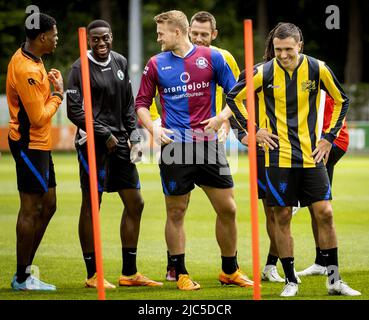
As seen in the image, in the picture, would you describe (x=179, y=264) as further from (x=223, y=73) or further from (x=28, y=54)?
(x=28, y=54)

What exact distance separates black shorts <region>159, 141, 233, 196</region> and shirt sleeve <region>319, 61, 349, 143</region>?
105 cm

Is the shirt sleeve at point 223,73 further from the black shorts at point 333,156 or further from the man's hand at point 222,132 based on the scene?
the black shorts at point 333,156

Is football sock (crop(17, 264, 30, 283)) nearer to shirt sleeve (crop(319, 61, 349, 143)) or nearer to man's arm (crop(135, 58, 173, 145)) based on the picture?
man's arm (crop(135, 58, 173, 145))

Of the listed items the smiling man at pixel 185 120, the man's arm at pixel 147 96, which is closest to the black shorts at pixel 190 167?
the smiling man at pixel 185 120

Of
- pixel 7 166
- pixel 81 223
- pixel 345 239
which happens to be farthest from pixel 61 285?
pixel 7 166

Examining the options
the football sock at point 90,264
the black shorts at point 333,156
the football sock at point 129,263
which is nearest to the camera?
the football sock at point 90,264

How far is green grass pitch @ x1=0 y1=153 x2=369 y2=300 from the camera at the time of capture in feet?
29.1

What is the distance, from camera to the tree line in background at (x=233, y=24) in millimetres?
47531

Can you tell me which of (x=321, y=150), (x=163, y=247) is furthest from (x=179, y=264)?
(x=163, y=247)

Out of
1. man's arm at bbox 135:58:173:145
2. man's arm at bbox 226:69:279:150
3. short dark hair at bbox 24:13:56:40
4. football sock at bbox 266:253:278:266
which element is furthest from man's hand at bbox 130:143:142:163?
football sock at bbox 266:253:278:266
